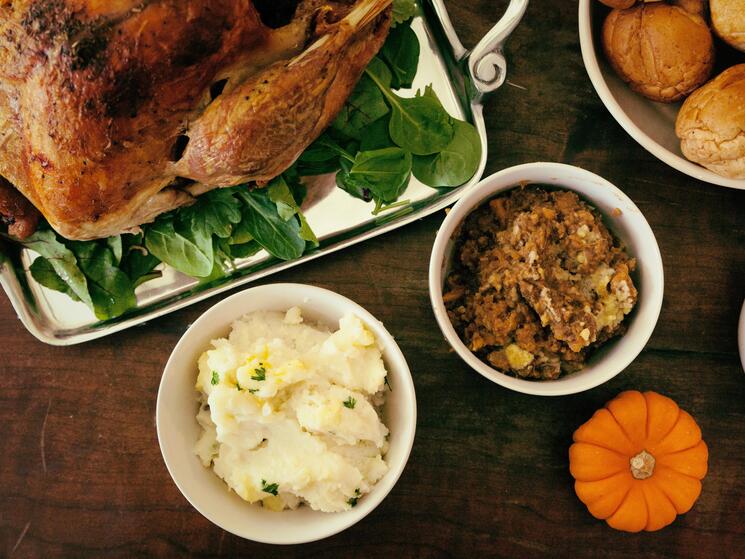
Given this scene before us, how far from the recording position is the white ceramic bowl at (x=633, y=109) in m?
1.32

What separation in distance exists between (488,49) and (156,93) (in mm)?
627

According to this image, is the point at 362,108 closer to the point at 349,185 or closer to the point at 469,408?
the point at 349,185

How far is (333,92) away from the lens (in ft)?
3.98

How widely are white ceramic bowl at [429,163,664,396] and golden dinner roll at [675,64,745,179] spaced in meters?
0.18

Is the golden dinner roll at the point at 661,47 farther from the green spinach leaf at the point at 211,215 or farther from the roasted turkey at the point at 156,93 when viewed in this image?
the green spinach leaf at the point at 211,215

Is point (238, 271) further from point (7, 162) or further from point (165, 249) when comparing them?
point (7, 162)

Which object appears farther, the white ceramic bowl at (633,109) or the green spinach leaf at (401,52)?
the green spinach leaf at (401,52)

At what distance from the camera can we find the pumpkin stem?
141cm

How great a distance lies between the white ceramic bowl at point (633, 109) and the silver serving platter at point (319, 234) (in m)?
0.25

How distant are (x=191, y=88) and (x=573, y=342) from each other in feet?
2.65

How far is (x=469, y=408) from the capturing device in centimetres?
151

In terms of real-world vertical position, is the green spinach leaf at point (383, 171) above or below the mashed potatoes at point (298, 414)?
above

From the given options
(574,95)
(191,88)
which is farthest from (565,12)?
(191,88)

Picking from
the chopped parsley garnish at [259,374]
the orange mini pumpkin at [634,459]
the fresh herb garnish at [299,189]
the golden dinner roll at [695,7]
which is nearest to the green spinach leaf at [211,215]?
the fresh herb garnish at [299,189]
